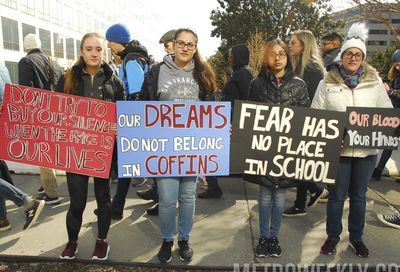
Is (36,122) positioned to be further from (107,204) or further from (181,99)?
(181,99)

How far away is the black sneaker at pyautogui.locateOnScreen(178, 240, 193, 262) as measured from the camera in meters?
3.29

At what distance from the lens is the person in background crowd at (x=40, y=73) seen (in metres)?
4.27

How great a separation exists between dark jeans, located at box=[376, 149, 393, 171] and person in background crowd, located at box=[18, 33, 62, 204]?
4.76m

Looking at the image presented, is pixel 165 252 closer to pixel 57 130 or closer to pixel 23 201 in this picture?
pixel 57 130

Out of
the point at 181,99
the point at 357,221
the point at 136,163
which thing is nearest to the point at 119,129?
the point at 136,163

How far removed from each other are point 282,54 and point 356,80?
0.68 metres

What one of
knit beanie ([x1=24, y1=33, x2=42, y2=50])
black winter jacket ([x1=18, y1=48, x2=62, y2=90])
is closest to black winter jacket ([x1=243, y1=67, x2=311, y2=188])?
black winter jacket ([x1=18, y1=48, x2=62, y2=90])

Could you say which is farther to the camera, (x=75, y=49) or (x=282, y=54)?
(x=75, y=49)

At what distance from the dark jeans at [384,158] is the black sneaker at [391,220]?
64.8 inches

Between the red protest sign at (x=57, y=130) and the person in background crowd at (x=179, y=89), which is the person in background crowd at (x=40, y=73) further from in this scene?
the person in background crowd at (x=179, y=89)

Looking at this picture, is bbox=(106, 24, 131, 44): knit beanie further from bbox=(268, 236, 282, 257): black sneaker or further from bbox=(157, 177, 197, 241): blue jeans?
bbox=(268, 236, 282, 257): black sneaker

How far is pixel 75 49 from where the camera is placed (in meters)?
47.1

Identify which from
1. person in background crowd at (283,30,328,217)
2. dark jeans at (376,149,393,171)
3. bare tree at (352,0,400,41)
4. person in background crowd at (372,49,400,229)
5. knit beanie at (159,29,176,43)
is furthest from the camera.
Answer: bare tree at (352,0,400,41)

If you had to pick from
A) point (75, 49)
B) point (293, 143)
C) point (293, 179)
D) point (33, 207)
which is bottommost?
point (33, 207)
